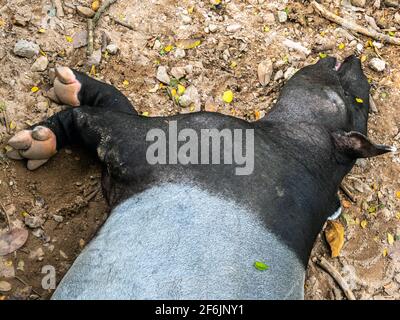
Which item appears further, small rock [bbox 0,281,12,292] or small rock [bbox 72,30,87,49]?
small rock [bbox 72,30,87,49]

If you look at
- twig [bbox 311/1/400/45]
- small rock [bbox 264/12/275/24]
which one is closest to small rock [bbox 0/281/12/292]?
small rock [bbox 264/12/275/24]

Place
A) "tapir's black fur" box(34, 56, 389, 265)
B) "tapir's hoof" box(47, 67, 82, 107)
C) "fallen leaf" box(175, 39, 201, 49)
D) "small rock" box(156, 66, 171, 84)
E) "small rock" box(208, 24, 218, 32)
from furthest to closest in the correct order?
"small rock" box(208, 24, 218, 32), "fallen leaf" box(175, 39, 201, 49), "small rock" box(156, 66, 171, 84), "tapir's hoof" box(47, 67, 82, 107), "tapir's black fur" box(34, 56, 389, 265)

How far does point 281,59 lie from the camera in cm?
491

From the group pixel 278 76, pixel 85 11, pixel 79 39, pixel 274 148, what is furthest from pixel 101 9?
pixel 274 148

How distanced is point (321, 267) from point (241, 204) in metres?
1.29

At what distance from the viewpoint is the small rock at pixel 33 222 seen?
3.75 metres

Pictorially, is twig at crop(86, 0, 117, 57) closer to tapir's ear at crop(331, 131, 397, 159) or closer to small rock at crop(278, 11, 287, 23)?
small rock at crop(278, 11, 287, 23)

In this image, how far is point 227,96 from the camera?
4648 mm

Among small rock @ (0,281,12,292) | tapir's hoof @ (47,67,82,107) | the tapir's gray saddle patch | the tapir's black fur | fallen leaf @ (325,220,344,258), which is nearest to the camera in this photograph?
the tapir's gray saddle patch

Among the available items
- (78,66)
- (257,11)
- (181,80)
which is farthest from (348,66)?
(78,66)

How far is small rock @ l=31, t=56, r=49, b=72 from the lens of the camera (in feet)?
13.9

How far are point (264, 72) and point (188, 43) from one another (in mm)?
673

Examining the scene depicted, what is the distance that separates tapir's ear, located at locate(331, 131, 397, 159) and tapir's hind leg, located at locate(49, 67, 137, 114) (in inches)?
57.7

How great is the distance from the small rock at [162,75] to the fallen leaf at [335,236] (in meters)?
1.67
